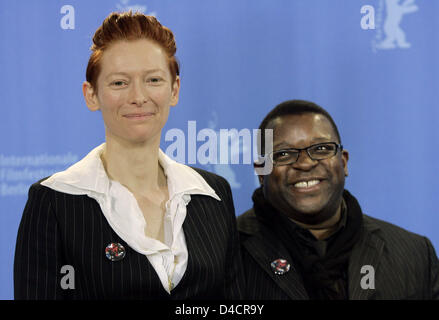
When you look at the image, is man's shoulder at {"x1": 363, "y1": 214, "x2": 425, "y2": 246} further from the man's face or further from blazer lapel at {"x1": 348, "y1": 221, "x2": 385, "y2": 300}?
the man's face

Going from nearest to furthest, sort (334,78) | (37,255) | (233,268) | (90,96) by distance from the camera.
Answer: (37,255), (90,96), (233,268), (334,78)

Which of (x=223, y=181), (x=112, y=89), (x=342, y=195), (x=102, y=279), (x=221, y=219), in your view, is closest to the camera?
(x=102, y=279)

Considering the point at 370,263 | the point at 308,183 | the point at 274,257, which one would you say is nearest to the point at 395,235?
the point at 370,263

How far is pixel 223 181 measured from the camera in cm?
230

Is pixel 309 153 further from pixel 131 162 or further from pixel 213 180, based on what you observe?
pixel 131 162

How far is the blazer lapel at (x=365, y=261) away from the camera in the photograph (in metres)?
2.21

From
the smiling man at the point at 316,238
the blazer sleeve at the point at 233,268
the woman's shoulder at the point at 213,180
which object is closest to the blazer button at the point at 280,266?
the smiling man at the point at 316,238

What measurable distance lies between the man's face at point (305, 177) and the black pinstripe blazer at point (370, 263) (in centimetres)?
16

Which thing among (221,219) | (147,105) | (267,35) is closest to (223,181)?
(221,219)

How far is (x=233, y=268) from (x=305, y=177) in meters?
0.49

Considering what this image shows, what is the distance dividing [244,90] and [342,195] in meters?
0.80

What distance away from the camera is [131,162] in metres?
2.02

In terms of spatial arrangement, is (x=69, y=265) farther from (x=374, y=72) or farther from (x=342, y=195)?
(x=374, y=72)

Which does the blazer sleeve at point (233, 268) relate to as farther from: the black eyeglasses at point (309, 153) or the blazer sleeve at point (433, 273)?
the blazer sleeve at point (433, 273)
